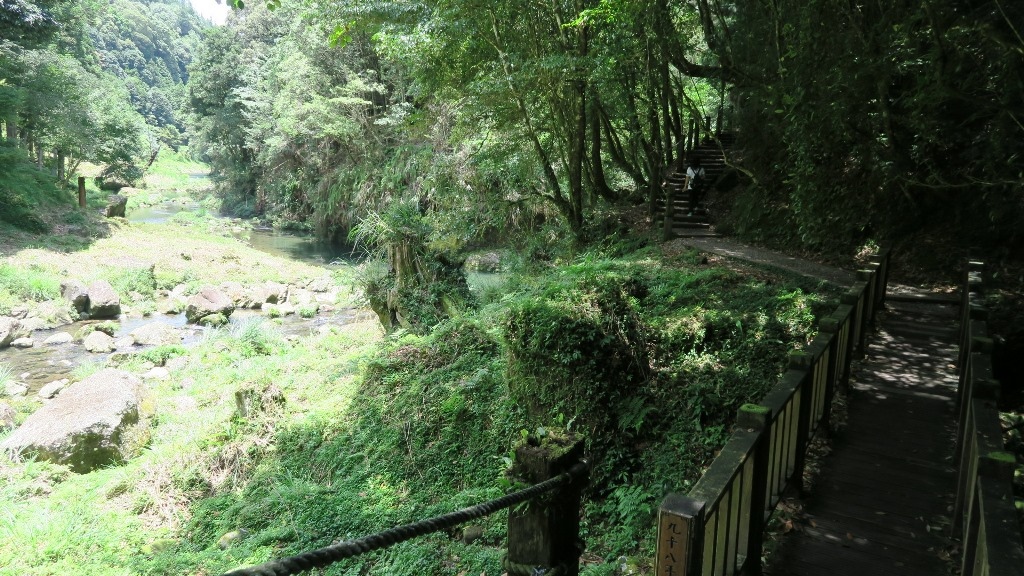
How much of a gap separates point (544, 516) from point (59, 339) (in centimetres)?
1866

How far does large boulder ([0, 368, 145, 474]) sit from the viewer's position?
29.1 feet

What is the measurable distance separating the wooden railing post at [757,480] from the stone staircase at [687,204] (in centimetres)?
1065

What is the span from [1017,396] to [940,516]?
2944mm

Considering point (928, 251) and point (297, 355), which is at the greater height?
point (928, 251)

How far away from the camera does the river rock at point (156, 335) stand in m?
16.4

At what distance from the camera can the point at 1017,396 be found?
5.88m

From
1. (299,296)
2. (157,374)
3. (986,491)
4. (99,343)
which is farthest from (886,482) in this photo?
(299,296)

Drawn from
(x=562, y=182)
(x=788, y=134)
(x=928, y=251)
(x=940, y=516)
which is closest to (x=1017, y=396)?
(x=940, y=516)

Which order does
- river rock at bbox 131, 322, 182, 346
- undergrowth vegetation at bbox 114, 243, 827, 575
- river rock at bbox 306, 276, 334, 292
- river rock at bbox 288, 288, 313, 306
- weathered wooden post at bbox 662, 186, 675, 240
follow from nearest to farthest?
undergrowth vegetation at bbox 114, 243, 827, 575, weathered wooden post at bbox 662, 186, 675, 240, river rock at bbox 131, 322, 182, 346, river rock at bbox 288, 288, 313, 306, river rock at bbox 306, 276, 334, 292

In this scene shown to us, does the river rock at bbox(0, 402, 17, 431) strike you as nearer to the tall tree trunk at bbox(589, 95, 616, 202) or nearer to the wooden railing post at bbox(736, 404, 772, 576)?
the wooden railing post at bbox(736, 404, 772, 576)

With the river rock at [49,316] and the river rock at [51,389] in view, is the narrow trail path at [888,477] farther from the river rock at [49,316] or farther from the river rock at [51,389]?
the river rock at [49,316]

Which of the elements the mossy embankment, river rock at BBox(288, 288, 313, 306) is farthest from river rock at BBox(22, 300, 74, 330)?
the mossy embankment

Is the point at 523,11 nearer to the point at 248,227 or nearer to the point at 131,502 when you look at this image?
the point at 131,502

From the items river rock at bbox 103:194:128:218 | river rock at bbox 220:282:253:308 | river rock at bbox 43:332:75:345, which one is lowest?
river rock at bbox 43:332:75:345
